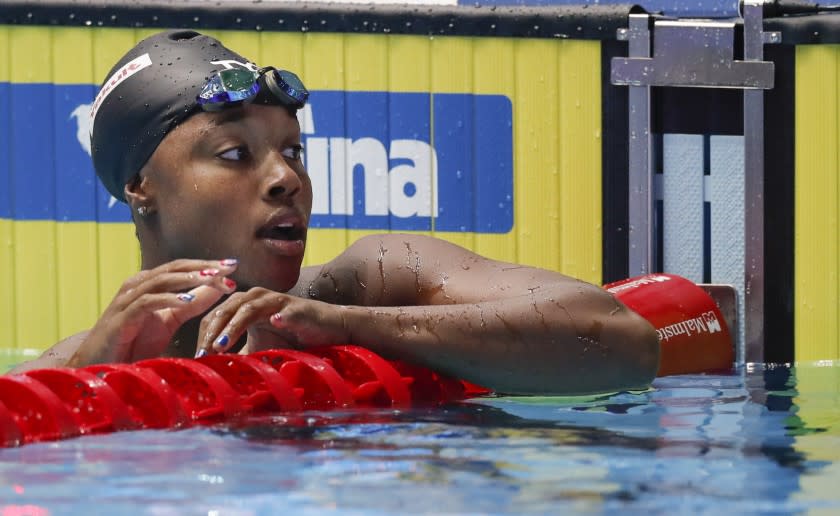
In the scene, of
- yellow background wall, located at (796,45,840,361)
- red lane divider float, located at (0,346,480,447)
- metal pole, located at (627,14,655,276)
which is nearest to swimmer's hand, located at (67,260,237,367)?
Result: red lane divider float, located at (0,346,480,447)

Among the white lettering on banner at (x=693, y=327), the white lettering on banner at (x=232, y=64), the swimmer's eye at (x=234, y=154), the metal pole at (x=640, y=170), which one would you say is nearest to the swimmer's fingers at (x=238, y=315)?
the swimmer's eye at (x=234, y=154)

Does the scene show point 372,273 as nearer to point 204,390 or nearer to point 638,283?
point 204,390

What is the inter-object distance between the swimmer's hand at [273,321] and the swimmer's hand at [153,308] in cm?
5

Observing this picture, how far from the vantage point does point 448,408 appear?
11.4 ft

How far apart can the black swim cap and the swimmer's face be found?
6 centimetres

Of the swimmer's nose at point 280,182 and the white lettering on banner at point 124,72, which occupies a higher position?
the white lettering on banner at point 124,72

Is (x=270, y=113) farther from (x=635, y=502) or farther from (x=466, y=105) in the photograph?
(x=466, y=105)

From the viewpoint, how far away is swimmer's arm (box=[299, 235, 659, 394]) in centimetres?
346

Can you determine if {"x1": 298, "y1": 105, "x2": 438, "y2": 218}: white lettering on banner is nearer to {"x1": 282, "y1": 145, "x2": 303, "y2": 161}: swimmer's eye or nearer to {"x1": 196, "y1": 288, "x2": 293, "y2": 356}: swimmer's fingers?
{"x1": 282, "y1": 145, "x2": 303, "y2": 161}: swimmer's eye

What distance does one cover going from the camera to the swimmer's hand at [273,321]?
3.21 metres

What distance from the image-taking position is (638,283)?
4.79m

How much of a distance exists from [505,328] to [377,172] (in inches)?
100

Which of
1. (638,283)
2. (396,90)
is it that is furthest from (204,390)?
(396,90)

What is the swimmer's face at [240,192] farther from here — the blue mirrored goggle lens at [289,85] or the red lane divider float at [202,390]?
the red lane divider float at [202,390]
